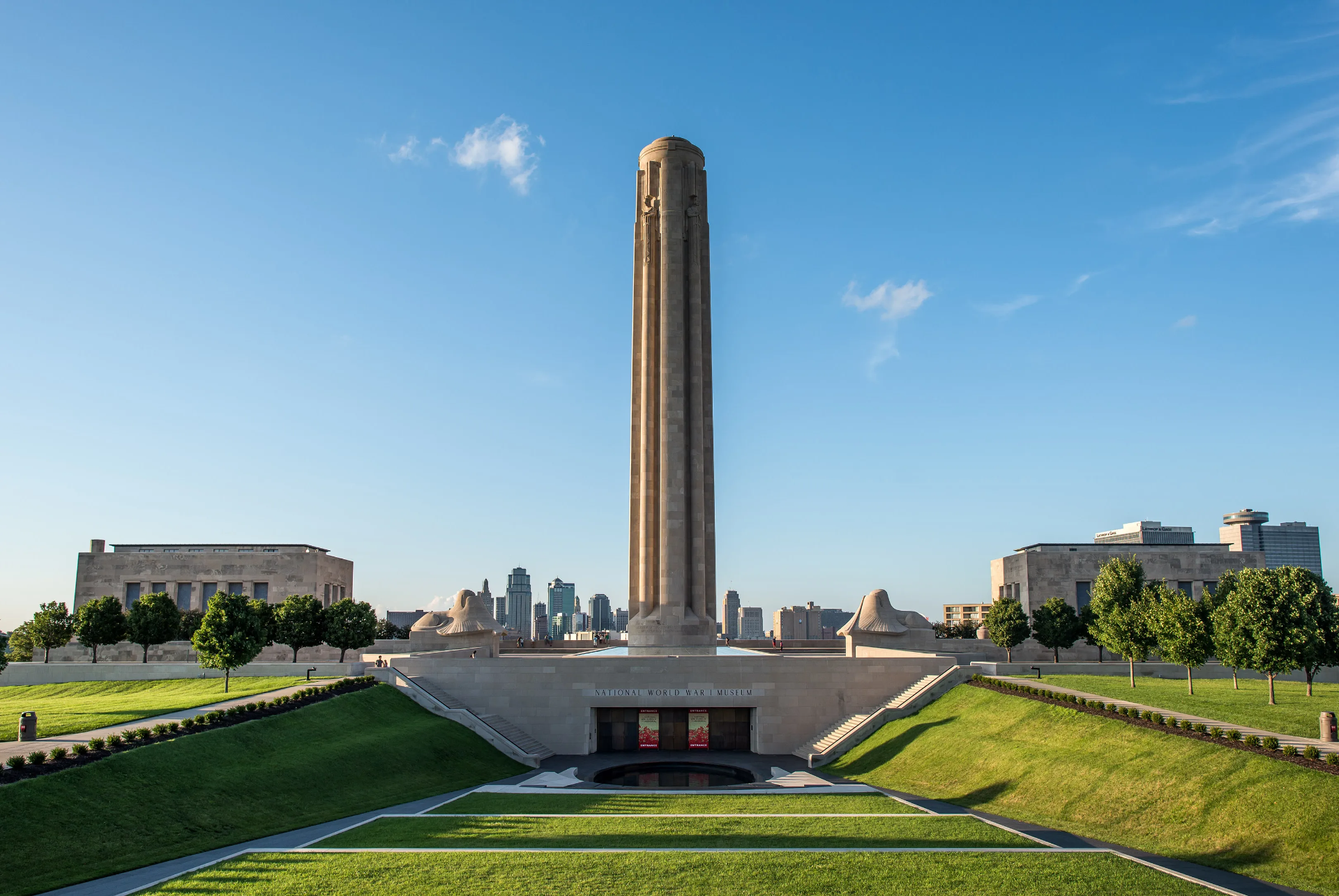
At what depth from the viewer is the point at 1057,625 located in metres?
65.8

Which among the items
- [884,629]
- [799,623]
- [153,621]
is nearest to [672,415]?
[884,629]

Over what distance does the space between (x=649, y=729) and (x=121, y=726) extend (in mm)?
25944

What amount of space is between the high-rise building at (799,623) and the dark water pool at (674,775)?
348 feet

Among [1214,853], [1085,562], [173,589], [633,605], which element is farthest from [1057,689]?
[173,589]

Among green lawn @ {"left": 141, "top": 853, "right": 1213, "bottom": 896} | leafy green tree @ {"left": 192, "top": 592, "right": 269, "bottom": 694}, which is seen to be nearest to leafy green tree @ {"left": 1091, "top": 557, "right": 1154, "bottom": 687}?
green lawn @ {"left": 141, "top": 853, "right": 1213, "bottom": 896}

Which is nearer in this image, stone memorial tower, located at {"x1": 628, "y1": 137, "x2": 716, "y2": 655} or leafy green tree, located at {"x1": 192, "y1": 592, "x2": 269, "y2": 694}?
leafy green tree, located at {"x1": 192, "y1": 592, "x2": 269, "y2": 694}

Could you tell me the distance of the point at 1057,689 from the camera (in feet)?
139

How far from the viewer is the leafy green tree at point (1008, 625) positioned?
6544cm

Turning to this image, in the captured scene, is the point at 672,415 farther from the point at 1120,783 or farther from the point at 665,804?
the point at 1120,783

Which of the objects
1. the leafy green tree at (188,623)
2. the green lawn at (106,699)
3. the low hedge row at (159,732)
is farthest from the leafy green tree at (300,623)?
the low hedge row at (159,732)

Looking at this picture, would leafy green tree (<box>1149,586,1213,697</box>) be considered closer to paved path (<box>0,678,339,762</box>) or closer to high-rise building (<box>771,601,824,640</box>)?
paved path (<box>0,678,339,762</box>)

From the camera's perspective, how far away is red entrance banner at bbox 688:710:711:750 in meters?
50.7

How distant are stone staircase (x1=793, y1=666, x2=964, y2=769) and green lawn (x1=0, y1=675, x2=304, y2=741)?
94.8ft

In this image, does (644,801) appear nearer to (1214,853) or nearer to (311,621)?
(1214,853)
